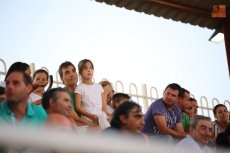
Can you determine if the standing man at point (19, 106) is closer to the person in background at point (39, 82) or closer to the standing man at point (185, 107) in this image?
the person in background at point (39, 82)

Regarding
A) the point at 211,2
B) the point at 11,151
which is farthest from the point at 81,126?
the point at 211,2

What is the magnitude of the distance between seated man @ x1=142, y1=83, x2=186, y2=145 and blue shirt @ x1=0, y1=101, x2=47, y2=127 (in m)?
2.03

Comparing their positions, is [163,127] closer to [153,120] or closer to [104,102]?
[153,120]

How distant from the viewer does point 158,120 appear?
5484 millimetres

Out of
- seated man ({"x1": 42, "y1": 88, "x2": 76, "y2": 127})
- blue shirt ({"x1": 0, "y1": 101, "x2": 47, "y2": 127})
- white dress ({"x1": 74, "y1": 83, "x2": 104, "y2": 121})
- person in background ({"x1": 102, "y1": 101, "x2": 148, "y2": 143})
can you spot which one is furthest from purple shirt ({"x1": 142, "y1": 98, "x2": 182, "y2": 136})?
blue shirt ({"x1": 0, "y1": 101, "x2": 47, "y2": 127})

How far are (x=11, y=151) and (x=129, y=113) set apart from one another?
7.50 ft

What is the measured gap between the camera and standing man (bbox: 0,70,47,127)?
3.34m

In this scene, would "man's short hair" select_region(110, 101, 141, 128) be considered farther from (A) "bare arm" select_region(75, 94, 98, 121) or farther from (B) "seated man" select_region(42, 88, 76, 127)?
(A) "bare arm" select_region(75, 94, 98, 121)

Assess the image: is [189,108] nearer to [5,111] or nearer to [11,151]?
[5,111]

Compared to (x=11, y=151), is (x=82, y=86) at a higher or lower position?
higher

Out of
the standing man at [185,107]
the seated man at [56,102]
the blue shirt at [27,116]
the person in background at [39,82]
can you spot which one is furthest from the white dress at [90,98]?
the blue shirt at [27,116]
